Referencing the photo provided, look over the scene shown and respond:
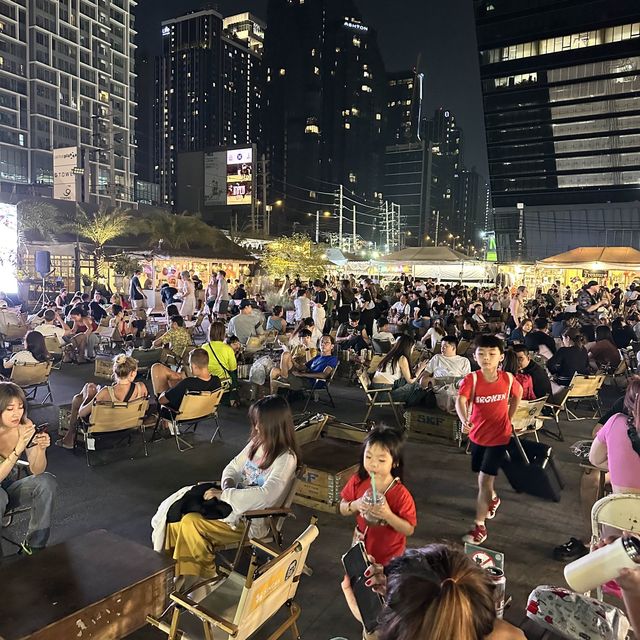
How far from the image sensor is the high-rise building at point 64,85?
2820 inches

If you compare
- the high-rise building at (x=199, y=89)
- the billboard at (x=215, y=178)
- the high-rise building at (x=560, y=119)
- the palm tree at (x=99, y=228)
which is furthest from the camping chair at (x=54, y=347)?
the high-rise building at (x=199, y=89)

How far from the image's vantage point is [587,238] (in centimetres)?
6144

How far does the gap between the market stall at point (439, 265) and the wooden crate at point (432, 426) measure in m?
16.6

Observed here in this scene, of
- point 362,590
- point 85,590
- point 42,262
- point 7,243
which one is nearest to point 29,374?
point 85,590

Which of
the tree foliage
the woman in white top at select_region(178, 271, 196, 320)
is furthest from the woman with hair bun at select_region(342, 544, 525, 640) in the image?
the tree foliage

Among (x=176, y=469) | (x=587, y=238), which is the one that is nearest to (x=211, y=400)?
(x=176, y=469)

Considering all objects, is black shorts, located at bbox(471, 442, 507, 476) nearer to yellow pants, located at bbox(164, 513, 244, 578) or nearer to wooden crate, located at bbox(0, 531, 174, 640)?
yellow pants, located at bbox(164, 513, 244, 578)

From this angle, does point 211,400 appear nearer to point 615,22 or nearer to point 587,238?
point 587,238

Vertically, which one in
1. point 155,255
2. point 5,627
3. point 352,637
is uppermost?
point 155,255

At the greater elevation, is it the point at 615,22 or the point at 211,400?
the point at 615,22

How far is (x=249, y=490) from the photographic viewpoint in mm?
3596

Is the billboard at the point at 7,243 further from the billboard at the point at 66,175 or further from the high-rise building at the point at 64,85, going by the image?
the high-rise building at the point at 64,85

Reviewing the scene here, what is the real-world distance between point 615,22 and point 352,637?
3282 inches

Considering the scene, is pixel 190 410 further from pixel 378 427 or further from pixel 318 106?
pixel 318 106
